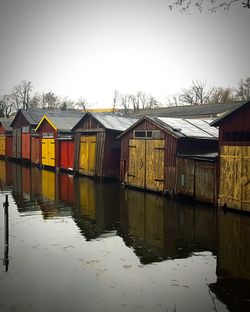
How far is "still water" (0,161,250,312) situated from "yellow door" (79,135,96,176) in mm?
9678

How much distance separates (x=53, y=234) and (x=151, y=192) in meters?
9.43

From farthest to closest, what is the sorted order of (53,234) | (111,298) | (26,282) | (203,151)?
(203,151)
(53,234)
(26,282)
(111,298)

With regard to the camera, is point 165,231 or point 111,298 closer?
point 111,298

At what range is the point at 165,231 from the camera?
1203 centimetres

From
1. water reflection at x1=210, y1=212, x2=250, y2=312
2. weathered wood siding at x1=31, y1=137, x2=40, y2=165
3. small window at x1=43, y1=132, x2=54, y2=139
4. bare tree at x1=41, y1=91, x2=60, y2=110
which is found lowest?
water reflection at x1=210, y1=212, x2=250, y2=312

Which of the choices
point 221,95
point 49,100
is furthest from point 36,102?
point 221,95

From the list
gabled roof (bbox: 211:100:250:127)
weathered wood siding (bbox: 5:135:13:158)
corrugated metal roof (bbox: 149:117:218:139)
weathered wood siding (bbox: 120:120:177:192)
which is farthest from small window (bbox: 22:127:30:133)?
gabled roof (bbox: 211:100:250:127)

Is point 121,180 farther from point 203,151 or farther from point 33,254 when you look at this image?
point 33,254

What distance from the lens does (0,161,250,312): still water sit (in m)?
7.00

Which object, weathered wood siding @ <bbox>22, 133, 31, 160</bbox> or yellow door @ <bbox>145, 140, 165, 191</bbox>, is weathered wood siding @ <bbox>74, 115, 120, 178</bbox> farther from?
weathered wood siding @ <bbox>22, 133, 31, 160</bbox>

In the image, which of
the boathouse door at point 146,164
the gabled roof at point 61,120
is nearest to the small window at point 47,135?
the gabled roof at point 61,120

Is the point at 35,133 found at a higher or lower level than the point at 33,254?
higher

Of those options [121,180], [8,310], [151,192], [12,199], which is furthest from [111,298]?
[121,180]

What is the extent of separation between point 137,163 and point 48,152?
1407cm
